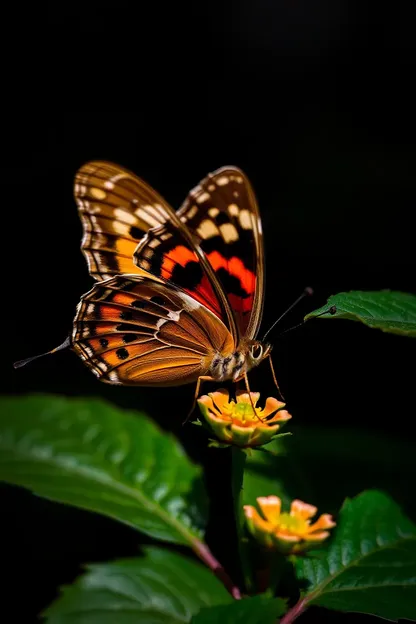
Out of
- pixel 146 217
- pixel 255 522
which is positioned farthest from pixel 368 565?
pixel 146 217

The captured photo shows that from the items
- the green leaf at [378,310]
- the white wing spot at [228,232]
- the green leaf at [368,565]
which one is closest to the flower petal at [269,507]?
the green leaf at [368,565]

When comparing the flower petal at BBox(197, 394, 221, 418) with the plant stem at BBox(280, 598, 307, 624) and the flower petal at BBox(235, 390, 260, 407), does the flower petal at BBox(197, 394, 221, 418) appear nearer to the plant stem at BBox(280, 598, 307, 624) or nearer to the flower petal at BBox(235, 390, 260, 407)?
the flower petal at BBox(235, 390, 260, 407)

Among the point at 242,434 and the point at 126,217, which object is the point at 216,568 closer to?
the point at 242,434

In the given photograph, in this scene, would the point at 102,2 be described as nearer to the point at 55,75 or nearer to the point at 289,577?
the point at 55,75

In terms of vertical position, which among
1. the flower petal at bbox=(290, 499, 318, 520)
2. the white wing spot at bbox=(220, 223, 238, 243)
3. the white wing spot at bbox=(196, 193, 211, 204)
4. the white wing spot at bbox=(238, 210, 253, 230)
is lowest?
Answer: the flower petal at bbox=(290, 499, 318, 520)

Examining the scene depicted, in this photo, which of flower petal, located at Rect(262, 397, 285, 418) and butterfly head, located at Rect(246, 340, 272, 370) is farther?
butterfly head, located at Rect(246, 340, 272, 370)

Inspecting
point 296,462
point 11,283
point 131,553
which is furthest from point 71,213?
point 296,462

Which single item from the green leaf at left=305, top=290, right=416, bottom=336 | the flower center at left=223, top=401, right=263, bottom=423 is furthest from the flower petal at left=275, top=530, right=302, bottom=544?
the green leaf at left=305, top=290, right=416, bottom=336
